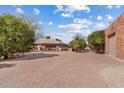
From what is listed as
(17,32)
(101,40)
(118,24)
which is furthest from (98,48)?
(17,32)

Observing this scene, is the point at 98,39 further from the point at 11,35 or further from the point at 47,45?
the point at 47,45

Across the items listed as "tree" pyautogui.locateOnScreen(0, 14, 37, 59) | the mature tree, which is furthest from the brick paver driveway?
the mature tree

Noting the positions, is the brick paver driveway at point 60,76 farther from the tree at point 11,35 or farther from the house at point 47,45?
the house at point 47,45

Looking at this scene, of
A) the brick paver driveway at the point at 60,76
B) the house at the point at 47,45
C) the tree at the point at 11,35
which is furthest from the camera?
the house at the point at 47,45

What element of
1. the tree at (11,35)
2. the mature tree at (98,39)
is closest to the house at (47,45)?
the mature tree at (98,39)

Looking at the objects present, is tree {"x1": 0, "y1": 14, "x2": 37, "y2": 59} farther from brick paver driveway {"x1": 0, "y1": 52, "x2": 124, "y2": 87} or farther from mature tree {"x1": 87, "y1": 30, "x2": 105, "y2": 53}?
mature tree {"x1": 87, "y1": 30, "x2": 105, "y2": 53}

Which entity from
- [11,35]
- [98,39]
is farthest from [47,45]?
[11,35]

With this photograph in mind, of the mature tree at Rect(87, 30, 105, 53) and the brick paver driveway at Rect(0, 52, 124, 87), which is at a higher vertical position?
the mature tree at Rect(87, 30, 105, 53)

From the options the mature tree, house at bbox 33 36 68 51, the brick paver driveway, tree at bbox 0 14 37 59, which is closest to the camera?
the brick paver driveway

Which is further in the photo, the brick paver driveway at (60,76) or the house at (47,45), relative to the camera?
the house at (47,45)

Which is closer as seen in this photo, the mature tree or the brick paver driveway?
the brick paver driveway
